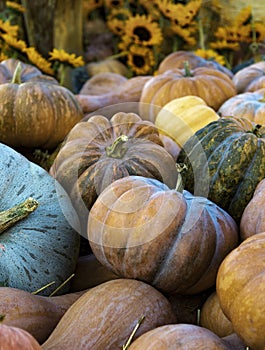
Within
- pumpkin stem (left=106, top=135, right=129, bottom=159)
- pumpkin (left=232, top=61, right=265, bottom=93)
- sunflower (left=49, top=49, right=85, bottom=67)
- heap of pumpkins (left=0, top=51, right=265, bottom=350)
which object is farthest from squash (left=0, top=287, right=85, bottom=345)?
sunflower (left=49, top=49, right=85, bottom=67)

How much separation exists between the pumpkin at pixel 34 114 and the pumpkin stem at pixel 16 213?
2.98 feet

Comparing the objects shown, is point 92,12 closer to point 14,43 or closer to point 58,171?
point 14,43

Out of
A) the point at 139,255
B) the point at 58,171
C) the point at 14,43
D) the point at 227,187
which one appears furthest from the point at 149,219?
the point at 14,43

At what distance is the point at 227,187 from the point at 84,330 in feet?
2.82

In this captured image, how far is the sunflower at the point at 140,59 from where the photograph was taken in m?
5.25

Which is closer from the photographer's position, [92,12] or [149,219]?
[149,219]

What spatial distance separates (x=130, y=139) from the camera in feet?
7.82

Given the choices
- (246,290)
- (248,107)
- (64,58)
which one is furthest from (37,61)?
(246,290)

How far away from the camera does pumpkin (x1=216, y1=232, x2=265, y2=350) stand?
147 centimetres

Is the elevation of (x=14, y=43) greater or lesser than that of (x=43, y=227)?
greater

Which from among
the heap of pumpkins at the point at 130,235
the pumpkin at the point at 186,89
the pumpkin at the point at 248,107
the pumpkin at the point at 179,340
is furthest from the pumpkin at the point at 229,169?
the pumpkin at the point at 186,89

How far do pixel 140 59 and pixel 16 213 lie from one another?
349 cm

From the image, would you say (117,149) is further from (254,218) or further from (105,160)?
(254,218)

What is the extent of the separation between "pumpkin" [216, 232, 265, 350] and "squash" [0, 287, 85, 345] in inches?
21.9
